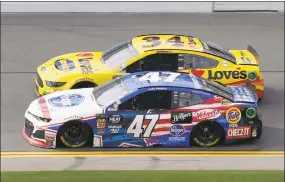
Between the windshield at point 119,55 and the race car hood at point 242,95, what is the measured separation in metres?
1.60

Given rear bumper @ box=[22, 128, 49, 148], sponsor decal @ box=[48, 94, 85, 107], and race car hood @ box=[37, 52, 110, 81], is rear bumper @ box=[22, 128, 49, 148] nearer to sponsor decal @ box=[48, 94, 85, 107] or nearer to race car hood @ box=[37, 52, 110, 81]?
sponsor decal @ box=[48, 94, 85, 107]

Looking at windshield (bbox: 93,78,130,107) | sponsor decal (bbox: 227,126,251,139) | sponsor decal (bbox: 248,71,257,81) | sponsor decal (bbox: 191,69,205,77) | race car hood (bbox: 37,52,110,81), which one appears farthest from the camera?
sponsor decal (bbox: 248,71,257,81)

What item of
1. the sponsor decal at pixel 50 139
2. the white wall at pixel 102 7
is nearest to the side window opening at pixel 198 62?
the white wall at pixel 102 7

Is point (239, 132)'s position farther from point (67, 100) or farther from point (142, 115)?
point (67, 100)

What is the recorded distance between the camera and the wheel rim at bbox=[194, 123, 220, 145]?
28.5 feet

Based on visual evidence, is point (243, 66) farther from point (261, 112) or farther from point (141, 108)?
point (141, 108)

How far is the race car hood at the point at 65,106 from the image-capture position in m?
8.38

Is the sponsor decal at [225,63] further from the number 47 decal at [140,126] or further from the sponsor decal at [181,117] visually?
the number 47 decal at [140,126]

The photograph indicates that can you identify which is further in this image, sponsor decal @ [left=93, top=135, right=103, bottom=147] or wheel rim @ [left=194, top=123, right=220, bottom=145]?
wheel rim @ [left=194, top=123, right=220, bottom=145]

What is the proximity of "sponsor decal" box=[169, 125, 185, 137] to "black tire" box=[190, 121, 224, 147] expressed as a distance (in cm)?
15

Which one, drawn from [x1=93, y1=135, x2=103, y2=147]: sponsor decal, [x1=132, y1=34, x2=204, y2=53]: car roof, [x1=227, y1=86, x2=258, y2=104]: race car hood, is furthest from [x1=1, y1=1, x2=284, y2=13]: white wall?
[x1=93, y1=135, x2=103, y2=147]: sponsor decal

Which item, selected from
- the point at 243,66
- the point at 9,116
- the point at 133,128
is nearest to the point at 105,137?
the point at 133,128

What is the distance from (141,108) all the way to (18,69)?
168 cm

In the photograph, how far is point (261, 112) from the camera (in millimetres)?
9461
